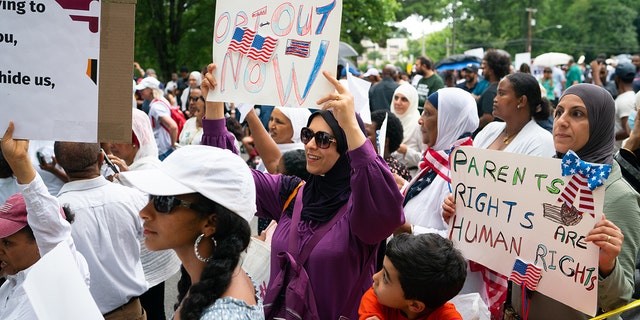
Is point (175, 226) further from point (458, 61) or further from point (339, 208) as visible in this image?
point (458, 61)

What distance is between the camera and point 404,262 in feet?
9.78

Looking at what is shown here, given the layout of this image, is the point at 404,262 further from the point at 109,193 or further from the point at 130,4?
the point at 109,193

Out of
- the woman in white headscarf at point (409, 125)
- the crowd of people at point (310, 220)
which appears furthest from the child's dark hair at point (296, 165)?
the woman in white headscarf at point (409, 125)

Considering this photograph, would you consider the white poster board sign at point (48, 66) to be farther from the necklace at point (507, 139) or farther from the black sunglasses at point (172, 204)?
the necklace at point (507, 139)

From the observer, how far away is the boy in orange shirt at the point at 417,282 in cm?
296

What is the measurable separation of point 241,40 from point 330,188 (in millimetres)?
842

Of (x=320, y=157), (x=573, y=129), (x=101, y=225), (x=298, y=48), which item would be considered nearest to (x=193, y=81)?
(x=101, y=225)

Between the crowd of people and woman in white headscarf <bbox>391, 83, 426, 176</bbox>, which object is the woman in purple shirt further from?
woman in white headscarf <bbox>391, 83, 426, 176</bbox>

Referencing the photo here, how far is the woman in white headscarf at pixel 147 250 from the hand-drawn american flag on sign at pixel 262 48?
997 mm

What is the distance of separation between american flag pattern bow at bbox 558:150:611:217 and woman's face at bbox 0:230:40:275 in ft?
7.58

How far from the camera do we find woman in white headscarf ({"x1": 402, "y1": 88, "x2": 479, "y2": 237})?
13.4 ft

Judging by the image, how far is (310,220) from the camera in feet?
11.1

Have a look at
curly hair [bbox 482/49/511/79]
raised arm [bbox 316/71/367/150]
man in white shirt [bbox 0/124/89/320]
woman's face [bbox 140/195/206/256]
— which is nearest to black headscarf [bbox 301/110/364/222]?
raised arm [bbox 316/71/367/150]

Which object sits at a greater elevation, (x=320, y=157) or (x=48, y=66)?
(x=48, y=66)
